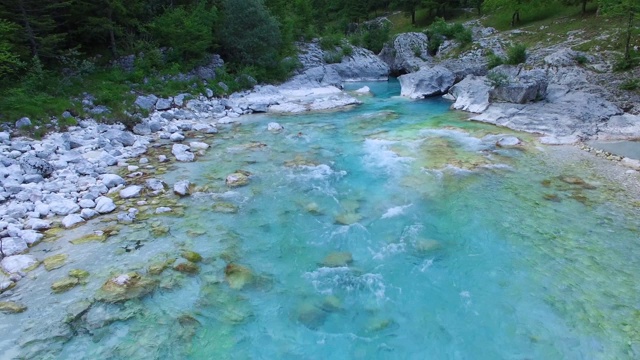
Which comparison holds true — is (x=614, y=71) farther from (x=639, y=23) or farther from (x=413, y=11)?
(x=413, y=11)

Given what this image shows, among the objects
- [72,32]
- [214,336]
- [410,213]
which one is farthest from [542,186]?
[72,32]

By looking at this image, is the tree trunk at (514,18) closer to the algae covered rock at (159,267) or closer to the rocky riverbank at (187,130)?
the rocky riverbank at (187,130)

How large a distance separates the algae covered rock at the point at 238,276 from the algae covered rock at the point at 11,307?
3.70 metres

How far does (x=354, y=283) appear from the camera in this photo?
26.0ft

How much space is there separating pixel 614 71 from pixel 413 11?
124ft

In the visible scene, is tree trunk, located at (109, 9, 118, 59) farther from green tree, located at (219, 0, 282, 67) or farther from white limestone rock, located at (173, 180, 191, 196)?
white limestone rock, located at (173, 180, 191, 196)

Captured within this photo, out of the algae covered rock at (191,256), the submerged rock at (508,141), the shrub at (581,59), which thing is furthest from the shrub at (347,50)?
the algae covered rock at (191,256)

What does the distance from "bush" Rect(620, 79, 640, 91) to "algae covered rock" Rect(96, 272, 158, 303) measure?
22640 millimetres

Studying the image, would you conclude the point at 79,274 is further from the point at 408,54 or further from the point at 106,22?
the point at 408,54

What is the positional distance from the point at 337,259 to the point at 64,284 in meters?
5.65

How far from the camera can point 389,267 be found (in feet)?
27.6

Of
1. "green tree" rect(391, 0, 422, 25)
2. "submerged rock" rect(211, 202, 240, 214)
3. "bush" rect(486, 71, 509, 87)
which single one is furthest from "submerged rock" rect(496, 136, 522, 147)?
"green tree" rect(391, 0, 422, 25)

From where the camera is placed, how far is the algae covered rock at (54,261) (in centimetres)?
825

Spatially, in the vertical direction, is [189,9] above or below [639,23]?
above
